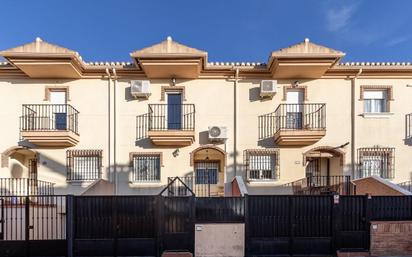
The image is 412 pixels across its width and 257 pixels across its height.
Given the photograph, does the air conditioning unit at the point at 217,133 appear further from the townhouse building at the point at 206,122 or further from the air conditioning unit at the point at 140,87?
the air conditioning unit at the point at 140,87

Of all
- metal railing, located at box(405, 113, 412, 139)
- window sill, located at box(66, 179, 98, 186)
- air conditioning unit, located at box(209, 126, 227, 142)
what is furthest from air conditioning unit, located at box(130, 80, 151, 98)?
metal railing, located at box(405, 113, 412, 139)

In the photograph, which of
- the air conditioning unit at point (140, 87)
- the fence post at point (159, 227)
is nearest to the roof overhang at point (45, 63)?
the air conditioning unit at point (140, 87)

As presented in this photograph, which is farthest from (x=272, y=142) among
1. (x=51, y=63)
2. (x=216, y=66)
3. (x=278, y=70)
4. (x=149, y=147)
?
(x=51, y=63)

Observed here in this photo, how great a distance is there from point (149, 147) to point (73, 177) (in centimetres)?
340

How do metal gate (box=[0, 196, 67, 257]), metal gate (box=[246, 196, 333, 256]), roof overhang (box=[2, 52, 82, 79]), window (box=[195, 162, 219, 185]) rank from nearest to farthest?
metal gate (box=[0, 196, 67, 257])
metal gate (box=[246, 196, 333, 256])
roof overhang (box=[2, 52, 82, 79])
window (box=[195, 162, 219, 185])

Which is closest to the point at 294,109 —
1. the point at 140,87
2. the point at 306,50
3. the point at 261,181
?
the point at 306,50

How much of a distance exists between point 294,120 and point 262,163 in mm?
2329

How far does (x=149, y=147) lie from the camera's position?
11664mm

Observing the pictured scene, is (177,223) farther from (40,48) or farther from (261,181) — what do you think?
(40,48)

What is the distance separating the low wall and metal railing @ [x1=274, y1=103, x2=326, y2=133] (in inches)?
183

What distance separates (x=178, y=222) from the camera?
7.64m

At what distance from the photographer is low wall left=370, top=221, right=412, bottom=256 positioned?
7.84 metres

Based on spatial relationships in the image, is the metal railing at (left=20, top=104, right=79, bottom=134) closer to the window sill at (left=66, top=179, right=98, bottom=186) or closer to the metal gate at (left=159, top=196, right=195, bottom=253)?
the window sill at (left=66, top=179, right=98, bottom=186)

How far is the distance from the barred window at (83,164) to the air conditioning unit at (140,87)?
2909mm
